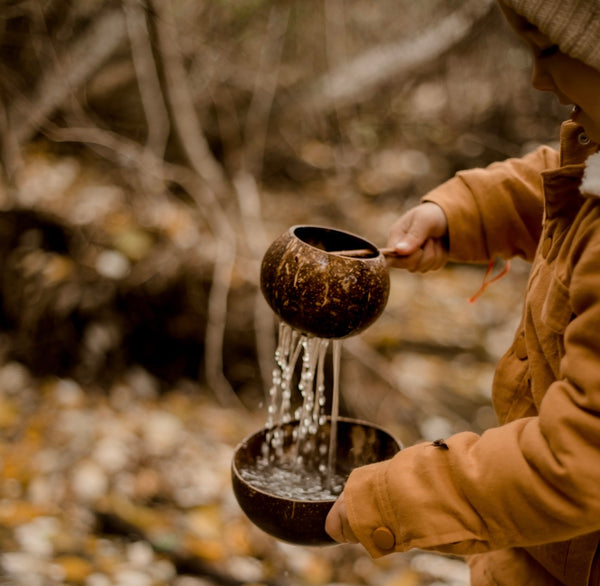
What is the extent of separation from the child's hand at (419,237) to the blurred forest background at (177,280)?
138 cm

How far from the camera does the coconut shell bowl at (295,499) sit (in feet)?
3.96

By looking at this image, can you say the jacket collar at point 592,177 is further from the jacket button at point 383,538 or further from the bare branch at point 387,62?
the bare branch at point 387,62

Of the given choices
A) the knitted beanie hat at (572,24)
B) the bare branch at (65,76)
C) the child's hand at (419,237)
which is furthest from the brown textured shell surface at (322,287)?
the bare branch at (65,76)

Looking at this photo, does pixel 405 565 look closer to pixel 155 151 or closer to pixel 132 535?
pixel 132 535

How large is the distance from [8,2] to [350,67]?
184 cm

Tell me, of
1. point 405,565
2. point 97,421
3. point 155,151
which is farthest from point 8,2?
point 405,565

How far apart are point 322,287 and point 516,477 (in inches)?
18.5

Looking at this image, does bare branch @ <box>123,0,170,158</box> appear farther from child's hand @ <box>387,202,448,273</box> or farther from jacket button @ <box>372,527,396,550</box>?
jacket button @ <box>372,527,396,550</box>

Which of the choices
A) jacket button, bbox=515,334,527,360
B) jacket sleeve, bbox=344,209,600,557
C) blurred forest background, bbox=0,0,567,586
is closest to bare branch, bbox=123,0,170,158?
blurred forest background, bbox=0,0,567,586

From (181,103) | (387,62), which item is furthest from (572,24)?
(387,62)

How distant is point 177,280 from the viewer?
3141 millimetres

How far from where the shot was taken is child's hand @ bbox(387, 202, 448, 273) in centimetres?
152

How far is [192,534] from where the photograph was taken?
8.07 ft

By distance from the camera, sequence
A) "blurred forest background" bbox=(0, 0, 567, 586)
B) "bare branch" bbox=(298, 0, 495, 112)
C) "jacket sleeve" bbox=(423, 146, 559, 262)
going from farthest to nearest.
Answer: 1. "bare branch" bbox=(298, 0, 495, 112)
2. "blurred forest background" bbox=(0, 0, 567, 586)
3. "jacket sleeve" bbox=(423, 146, 559, 262)
